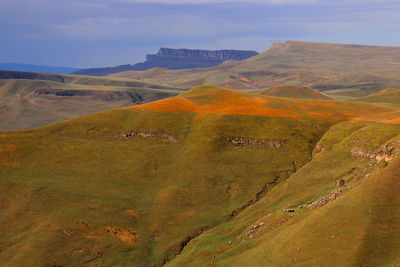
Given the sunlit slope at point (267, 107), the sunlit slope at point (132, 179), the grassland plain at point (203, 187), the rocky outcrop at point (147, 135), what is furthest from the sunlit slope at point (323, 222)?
the rocky outcrop at point (147, 135)

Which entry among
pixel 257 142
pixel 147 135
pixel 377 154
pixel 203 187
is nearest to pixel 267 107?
pixel 257 142

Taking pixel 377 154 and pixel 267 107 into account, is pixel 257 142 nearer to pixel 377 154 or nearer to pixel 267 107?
pixel 267 107

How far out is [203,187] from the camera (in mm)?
86000

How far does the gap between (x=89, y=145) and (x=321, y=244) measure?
72.6m

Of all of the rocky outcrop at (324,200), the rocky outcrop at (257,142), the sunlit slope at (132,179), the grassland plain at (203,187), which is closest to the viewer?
the grassland plain at (203,187)

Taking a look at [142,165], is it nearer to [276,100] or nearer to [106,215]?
[106,215]

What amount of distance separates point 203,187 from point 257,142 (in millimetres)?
25752

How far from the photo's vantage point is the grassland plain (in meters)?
52.8

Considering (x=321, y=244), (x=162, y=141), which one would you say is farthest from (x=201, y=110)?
(x=321, y=244)

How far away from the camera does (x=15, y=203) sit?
7781cm

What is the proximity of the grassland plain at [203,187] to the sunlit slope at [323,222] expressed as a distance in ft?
0.73

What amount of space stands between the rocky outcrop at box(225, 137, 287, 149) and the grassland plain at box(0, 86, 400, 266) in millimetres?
270

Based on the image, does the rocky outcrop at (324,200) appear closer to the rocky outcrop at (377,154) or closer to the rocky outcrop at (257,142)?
the rocky outcrop at (377,154)

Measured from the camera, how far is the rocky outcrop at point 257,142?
104m
